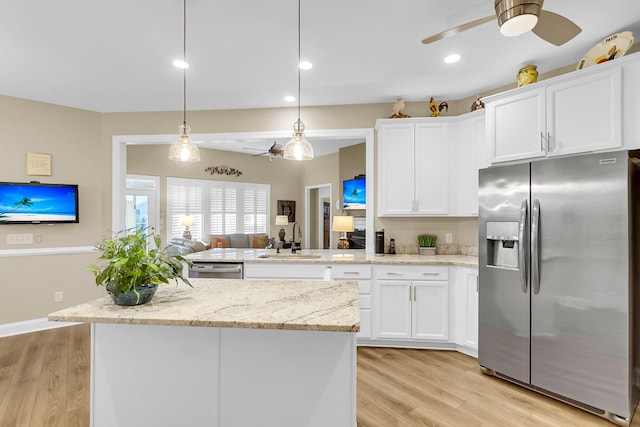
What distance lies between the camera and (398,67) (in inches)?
118

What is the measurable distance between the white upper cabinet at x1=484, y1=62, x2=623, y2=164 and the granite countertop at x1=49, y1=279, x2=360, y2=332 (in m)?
1.83

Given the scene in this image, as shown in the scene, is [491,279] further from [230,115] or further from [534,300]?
[230,115]

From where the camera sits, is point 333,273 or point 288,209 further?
point 288,209

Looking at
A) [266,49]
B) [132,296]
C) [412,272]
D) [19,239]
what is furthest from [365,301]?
[19,239]

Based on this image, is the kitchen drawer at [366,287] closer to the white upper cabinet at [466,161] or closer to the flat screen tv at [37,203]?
the white upper cabinet at [466,161]

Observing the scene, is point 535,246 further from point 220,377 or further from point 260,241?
point 260,241

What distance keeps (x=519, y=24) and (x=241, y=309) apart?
1767 millimetres

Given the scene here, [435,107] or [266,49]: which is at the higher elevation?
[266,49]

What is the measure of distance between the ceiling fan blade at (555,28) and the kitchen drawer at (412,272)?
2.02m

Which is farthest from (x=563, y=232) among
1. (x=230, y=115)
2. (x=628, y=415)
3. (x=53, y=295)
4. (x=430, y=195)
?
(x=53, y=295)

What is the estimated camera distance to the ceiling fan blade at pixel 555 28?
5.60 feet

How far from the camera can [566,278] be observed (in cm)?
228

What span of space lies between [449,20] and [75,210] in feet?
14.3

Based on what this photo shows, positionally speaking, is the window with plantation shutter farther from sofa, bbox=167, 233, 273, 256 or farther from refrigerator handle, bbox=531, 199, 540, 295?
refrigerator handle, bbox=531, 199, 540, 295
